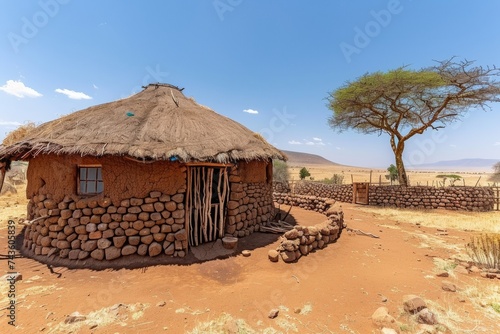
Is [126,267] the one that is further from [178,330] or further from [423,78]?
[423,78]

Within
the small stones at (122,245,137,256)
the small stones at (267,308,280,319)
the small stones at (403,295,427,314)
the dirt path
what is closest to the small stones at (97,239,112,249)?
the small stones at (122,245,137,256)

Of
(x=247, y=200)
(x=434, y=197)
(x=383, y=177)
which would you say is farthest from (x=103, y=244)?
(x=383, y=177)

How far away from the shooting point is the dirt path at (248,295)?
11.6 ft

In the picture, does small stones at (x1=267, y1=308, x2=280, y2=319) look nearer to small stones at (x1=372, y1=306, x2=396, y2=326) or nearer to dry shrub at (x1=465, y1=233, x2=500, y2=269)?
small stones at (x1=372, y1=306, x2=396, y2=326)

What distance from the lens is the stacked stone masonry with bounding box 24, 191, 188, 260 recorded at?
18.9 ft

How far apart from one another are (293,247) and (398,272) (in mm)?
2349

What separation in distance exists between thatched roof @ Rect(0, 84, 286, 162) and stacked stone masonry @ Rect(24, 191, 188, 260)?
120cm

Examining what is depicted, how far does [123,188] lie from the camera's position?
5930mm

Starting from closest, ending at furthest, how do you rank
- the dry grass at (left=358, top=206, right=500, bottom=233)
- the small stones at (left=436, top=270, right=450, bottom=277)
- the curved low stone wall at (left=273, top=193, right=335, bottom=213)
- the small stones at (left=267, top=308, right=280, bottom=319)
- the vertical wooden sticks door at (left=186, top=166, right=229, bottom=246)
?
the small stones at (left=267, top=308, right=280, bottom=319)
the small stones at (left=436, top=270, right=450, bottom=277)
the vertical wooden sticks door at (left=186, top=166, right=229, bottom=246)
the dry grass at (left=358, top=206, right=500, bottom=233)
the curved low stone wall at (left=273, top=193, right=335, bottom=213)

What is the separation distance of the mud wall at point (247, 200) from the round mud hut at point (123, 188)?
85mm

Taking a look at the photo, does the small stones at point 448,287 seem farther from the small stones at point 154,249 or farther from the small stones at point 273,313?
the small stones at point 154,249

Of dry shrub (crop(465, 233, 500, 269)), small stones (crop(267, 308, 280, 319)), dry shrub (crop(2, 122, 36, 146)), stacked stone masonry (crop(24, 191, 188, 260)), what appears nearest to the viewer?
small stones (crop(267, 308, 280, 319))

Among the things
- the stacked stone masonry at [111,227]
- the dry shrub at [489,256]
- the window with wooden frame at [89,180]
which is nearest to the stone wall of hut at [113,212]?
the stacked stone masonry at [111,227]

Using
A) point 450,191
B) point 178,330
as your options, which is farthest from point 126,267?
point 450,191
